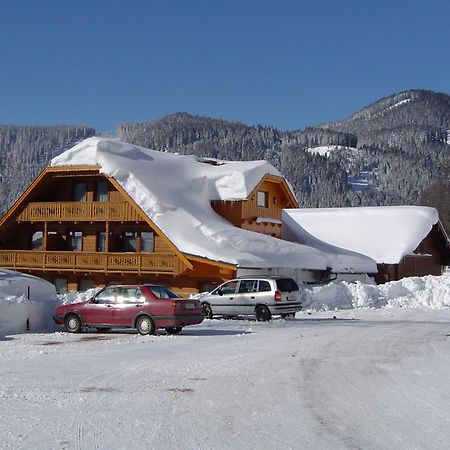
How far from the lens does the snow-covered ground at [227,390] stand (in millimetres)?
8695

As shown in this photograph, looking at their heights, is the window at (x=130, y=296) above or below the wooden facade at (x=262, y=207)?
below

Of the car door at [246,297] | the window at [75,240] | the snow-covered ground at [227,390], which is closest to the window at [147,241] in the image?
the window at [75,240]

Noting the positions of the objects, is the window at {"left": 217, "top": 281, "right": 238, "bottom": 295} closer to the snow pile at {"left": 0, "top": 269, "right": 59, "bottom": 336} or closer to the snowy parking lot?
the snow pile at {"left": 0, "top": 269, "right": 59, "bottom": 336}

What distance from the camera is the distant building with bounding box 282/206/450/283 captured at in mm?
46844

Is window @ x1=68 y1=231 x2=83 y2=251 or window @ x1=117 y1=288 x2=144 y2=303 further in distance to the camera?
window @ x1=68 y1=231 x2=83 y2=251

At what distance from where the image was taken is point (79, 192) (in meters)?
43.8

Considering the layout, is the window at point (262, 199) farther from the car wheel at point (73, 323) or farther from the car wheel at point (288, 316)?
the car wheel at point (73, 323)

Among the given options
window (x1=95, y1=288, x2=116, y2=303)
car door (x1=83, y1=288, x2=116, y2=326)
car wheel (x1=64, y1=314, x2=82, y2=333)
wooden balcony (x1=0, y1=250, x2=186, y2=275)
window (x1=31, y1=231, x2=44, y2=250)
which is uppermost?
window (x1=31, y1=231, x2=44, y2=250)

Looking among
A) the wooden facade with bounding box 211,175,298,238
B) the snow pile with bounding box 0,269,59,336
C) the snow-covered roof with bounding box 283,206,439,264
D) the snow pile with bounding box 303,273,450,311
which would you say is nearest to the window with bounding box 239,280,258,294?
the snow pile with bounding box 303,273,450,311

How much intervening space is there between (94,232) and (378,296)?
16.5 metres

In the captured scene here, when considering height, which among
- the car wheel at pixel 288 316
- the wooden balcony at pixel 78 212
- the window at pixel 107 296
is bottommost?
the car wheel at pixel 288 316

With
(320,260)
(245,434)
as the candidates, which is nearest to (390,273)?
(320,260)

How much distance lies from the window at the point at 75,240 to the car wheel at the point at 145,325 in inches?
908

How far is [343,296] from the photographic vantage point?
35.0 meters
